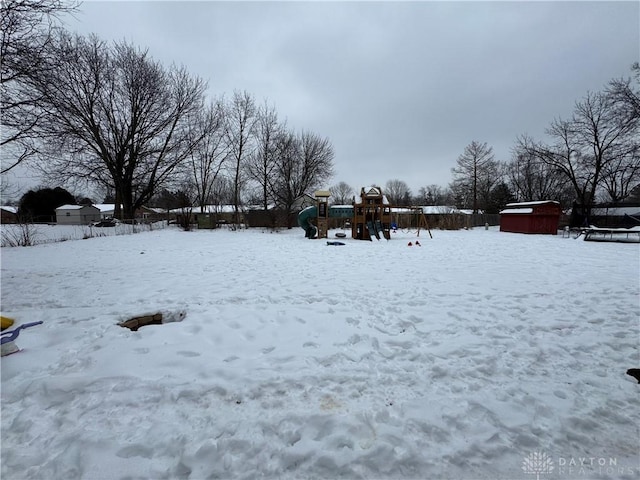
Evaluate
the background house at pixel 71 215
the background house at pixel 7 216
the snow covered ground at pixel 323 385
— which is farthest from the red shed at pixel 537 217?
the background house at pixel 71 215

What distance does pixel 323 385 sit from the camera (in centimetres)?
274

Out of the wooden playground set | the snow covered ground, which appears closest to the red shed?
Result: the wooden playground set

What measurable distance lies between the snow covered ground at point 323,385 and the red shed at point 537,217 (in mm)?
19602

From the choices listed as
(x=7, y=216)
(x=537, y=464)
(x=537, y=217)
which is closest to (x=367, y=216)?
(x=537, y=217)

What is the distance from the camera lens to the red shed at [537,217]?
21469 mm

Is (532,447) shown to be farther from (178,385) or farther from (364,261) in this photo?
(364,261)

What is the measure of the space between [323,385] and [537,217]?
25922 mm

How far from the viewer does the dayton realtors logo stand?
1896 mm

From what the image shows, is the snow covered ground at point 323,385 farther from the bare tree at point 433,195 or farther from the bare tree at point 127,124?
the bare tree at point 433,195

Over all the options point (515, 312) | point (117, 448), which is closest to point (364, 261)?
point (515, 312)

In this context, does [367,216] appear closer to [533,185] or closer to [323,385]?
[323,385]

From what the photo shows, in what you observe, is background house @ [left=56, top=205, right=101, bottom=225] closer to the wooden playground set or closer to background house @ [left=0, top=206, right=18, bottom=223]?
background house @ [left=0, top=206, right=18, bottom=223]

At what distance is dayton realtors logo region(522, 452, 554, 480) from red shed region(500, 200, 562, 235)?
25.1 meters

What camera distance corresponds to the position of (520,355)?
3.30 m
